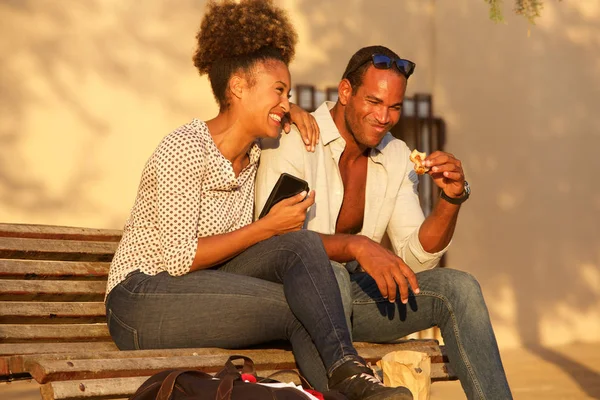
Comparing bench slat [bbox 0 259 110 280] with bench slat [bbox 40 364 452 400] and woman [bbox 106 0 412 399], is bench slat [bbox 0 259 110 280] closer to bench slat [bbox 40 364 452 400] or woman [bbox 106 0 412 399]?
woman [bbox 106 0 412 399]

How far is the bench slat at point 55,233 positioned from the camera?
16.0 feet

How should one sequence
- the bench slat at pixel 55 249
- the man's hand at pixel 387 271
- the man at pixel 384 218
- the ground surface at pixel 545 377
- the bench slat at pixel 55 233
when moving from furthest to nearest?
1. the ground surface at pixel 545 377
2. the bench slat at pixel 55 233
3. the bench slat at pixel 55 249
4. the man at pixel 384 218
5. the man's hand at pixel 387 271

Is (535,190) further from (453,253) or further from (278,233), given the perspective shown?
(278,233)

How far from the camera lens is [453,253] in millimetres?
9570

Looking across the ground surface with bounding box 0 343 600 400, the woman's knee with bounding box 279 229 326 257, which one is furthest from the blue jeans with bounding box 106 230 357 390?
the ground surface with bounding box 0 343 600 400

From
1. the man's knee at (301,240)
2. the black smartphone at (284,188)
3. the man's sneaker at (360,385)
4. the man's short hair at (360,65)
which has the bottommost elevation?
the man's sneaker at (360,385)

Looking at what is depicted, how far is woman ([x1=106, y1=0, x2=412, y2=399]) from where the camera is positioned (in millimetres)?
3828

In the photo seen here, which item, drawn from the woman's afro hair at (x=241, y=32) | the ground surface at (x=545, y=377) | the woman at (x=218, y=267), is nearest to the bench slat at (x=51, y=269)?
the woman at (x=218, y=267)

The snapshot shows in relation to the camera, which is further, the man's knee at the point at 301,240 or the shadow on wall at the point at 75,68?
the shadow on wall at the point at 75,68

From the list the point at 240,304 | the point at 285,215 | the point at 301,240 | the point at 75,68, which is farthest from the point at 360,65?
the point at 75,68

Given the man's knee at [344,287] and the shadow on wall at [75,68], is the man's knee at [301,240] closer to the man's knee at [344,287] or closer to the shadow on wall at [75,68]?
the man's knee at [344,287]

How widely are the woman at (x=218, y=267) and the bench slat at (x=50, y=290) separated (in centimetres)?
58

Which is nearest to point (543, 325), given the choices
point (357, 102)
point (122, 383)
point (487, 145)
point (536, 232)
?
point (536, 232)

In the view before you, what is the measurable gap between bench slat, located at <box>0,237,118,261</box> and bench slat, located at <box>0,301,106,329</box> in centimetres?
35
